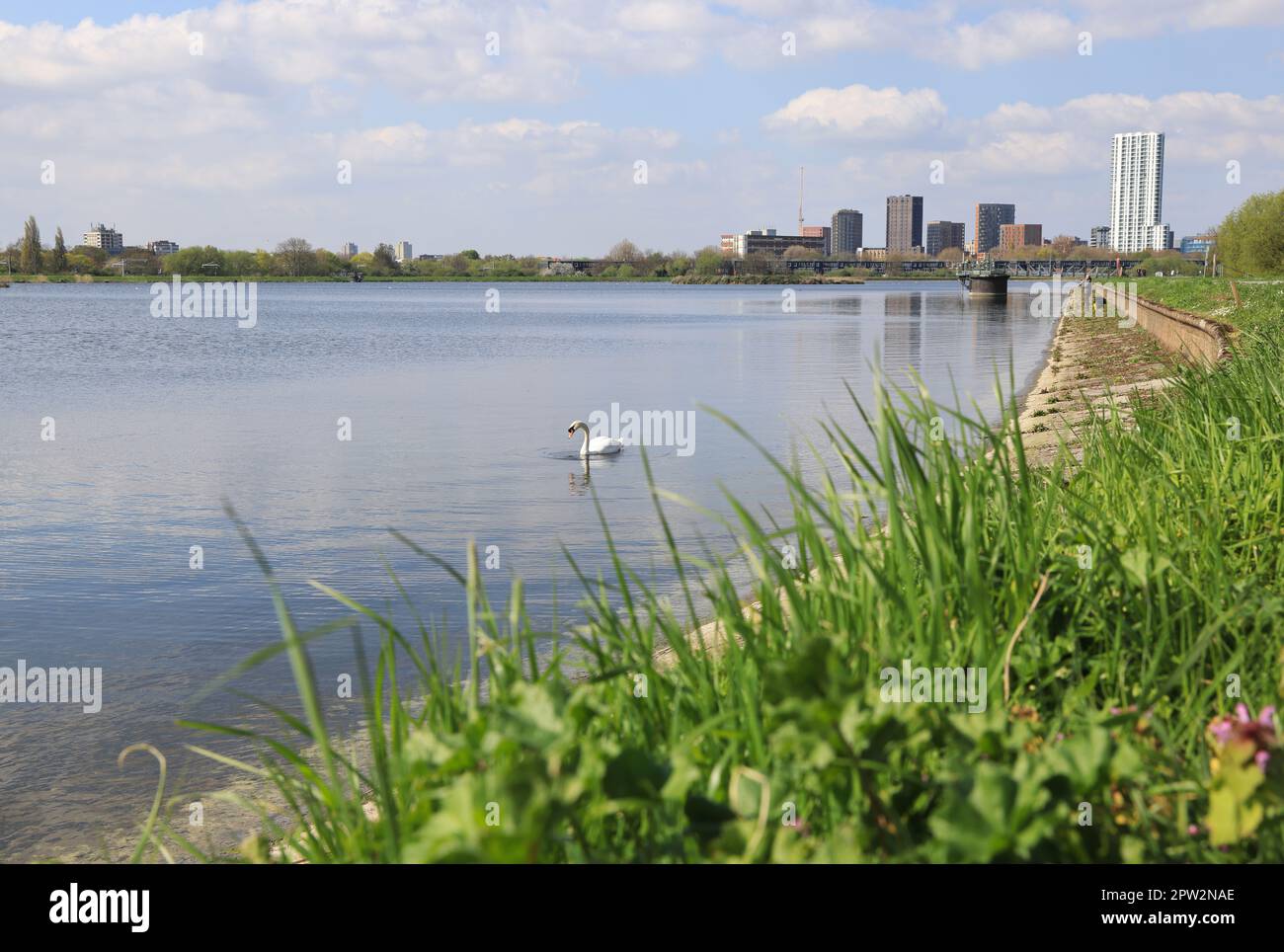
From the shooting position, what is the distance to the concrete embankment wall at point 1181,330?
1402cm

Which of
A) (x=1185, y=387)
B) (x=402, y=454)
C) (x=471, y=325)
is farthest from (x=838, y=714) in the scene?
(x=471, y=325)

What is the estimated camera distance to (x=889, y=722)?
2.16 meters

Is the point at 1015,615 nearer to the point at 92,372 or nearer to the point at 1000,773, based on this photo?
the point at 1000,773

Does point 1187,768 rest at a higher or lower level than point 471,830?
lower

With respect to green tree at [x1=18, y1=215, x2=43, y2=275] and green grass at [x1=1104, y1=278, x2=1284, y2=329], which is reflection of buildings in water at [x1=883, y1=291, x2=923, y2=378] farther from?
green tree at [x1=18, y1=215, x2=43, y2=275]

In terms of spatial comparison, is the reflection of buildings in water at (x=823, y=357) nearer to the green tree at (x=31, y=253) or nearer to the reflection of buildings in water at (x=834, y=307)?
the reflection of buildings in water at (x=834, y=307)

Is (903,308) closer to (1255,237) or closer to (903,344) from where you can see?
(1255,237)

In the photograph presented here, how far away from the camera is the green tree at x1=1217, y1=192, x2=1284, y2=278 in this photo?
7656cm

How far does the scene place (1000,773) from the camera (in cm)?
198

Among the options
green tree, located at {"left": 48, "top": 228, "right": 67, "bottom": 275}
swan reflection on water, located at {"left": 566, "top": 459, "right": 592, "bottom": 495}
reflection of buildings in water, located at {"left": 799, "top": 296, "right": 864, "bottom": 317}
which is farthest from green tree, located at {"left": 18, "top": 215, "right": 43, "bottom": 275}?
swan reflection on water, located at {"left": 566, "top": 459, "right": 592, "bottom": 495}

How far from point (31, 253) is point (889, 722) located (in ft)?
696

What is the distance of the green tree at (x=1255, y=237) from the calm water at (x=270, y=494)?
48759 mm

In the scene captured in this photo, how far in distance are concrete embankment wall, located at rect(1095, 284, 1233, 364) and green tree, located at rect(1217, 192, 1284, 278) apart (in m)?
31.1

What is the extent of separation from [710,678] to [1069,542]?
5.10 ft
